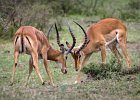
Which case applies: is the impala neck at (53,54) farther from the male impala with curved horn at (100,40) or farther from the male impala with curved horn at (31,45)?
the male impala with curved horn at (100,40)

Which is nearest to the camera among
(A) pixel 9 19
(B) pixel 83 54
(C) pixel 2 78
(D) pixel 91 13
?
(C) pixel 2 78

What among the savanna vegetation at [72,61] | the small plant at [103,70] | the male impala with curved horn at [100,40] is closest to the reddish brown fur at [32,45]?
the savanna vegetation at [72,61]

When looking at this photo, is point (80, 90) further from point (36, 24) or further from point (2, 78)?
point (36, 24)

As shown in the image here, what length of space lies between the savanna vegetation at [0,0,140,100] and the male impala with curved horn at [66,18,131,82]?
1.07 ft

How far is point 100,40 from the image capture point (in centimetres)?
1184

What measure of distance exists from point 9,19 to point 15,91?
861 cm

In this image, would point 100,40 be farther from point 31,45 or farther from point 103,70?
point 31,45

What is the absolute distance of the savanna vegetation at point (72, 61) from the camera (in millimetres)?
7927

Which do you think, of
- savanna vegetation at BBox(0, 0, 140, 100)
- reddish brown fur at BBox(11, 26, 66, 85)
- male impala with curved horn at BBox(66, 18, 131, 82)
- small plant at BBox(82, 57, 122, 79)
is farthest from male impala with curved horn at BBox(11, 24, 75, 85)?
male impala with curved horn at BBox(66, 18, 131, 82)

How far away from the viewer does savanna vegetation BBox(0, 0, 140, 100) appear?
793cm

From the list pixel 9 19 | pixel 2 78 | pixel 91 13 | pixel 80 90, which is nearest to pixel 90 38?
pixel 2 78

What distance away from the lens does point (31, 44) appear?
30.6ft

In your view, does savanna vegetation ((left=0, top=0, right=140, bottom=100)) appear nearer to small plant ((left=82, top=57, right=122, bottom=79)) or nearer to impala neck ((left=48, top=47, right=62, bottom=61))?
small plant ((left=82, top=57, right=122, bottom=79))

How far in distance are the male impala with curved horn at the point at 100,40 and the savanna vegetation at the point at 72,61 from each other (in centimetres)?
33
